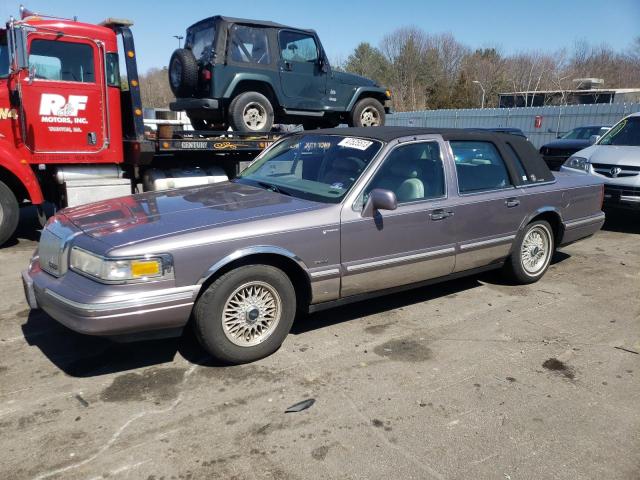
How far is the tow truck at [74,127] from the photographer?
6711 mm

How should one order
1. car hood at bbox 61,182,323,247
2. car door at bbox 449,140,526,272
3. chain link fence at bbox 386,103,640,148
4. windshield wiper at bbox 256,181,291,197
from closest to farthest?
1. car hood at bbox 61,182,323,247
2. windshield wiper at bbox 256,181,291,197
3. car door at bbox 449,140,526,272
4. chain link fence at bbox 386,103,640,148

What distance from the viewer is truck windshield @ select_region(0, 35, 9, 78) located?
22.3 feet

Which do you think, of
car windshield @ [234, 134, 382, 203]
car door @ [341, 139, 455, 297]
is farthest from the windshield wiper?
car door @ [341, 139, 455, 297]

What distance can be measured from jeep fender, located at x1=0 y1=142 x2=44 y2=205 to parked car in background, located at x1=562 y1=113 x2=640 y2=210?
320 inches

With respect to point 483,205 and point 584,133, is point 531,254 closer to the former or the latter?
point 483,205

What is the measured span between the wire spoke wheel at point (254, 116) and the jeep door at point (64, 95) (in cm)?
227

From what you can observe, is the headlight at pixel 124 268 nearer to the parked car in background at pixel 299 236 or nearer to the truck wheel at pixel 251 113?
the parked car in background at pixel 299 236

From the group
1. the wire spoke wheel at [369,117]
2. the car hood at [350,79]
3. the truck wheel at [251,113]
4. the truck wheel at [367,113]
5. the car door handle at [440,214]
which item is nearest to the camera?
the car door handle at [440,214]

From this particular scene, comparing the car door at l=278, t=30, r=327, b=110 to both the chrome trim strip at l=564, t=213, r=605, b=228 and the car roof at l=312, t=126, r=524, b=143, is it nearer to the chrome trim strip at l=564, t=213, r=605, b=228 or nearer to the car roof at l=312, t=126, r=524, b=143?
the car roof at l=312, t=126, r=524, b=143

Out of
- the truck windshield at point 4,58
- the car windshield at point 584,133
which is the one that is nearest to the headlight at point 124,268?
the truck windshield at point 4,58

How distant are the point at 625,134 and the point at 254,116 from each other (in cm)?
627

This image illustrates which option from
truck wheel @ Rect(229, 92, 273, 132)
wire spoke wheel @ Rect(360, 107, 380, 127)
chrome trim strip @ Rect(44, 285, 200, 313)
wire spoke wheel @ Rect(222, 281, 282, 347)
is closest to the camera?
chrome trim strip @ Rect(44, 285, 200, 313)

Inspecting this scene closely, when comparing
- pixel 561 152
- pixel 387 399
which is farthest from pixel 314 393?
pixel 561 152

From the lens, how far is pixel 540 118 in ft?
84.5
